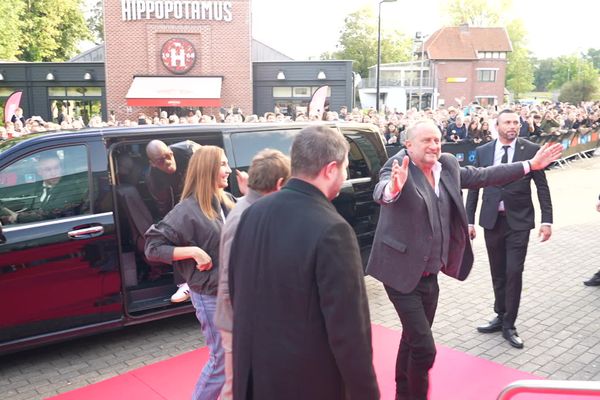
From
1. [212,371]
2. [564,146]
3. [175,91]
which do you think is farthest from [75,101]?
[212,371]

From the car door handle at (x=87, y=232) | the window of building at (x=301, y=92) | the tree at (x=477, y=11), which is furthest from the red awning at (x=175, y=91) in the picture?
the tree at (x=477, y=11)

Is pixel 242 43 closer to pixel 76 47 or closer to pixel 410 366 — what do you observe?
pixel 410 366

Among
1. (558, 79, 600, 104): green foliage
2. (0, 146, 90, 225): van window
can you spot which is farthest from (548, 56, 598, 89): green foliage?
(0, 146, 90, 225): van window

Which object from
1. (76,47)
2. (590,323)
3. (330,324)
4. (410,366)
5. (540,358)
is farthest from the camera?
(76,47)

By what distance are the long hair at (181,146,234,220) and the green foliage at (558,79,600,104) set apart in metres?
58.6

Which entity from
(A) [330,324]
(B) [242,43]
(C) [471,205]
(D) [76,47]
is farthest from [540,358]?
(D) [76,47]

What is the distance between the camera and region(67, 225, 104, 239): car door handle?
4.49 metres

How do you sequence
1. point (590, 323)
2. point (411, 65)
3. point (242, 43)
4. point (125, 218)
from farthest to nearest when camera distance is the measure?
point (411, 65)
point (242, 43)
point (590, 323)
point (125, 218)

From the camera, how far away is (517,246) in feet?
15.9

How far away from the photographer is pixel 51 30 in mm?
49500

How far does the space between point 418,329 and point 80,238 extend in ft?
9.05

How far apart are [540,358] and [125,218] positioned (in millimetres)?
3741

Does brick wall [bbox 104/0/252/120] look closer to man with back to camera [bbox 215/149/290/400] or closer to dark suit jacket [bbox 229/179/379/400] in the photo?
man with back to camera [bbox 215/149/290/400]

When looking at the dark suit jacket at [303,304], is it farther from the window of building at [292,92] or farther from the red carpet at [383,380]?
the window of building at [292,92]
